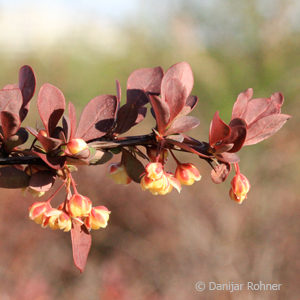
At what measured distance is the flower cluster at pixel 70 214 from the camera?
583 mm

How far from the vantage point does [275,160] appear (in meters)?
4.10

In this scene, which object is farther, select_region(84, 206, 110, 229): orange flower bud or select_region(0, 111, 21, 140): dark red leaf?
select_region(84, 206, 110, 229): orange flower bud

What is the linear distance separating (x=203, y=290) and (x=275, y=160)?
66.1 inches

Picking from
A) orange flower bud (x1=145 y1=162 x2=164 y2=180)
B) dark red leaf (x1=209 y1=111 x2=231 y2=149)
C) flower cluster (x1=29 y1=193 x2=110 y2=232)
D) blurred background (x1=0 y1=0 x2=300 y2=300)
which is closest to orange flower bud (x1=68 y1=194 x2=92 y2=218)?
flower cluster (x1=29 y1=193 x2=110 y2=232)

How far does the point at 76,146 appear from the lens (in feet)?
1.73

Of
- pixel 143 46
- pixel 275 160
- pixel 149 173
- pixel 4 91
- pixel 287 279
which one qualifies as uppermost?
pixel 4 91

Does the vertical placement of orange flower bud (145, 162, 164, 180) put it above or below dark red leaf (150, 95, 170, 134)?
below

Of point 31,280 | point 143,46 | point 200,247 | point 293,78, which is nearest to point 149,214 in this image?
point 200,247

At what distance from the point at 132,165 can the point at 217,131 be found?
0.16m

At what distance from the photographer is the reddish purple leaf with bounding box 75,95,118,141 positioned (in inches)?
22.8

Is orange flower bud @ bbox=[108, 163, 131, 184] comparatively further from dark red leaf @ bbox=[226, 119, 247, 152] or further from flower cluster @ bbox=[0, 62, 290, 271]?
dark red leaf @ bbox=[226, 119, 247, 152]

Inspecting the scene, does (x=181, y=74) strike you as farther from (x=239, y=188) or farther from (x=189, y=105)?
(x=239, y=188)

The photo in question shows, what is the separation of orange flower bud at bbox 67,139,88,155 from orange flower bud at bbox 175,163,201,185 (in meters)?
0.18

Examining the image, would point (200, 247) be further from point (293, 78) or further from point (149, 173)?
point (149, 173)
